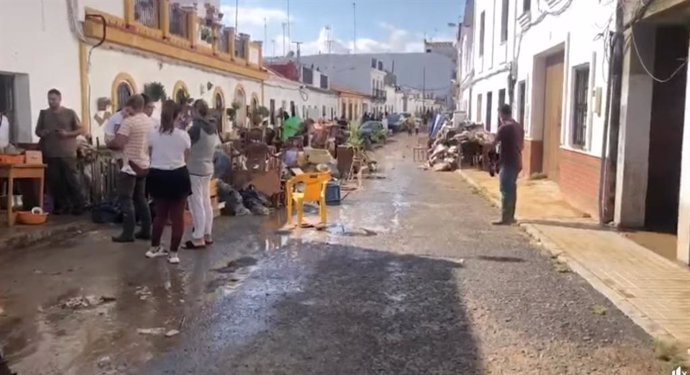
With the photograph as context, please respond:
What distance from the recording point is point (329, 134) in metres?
21.8

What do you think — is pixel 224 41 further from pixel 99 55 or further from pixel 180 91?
pixel 99 55

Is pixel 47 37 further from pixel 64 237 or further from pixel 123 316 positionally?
pixel 123 316

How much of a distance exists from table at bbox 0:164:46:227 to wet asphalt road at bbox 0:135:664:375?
107cm

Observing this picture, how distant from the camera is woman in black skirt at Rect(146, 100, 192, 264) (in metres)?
7.45

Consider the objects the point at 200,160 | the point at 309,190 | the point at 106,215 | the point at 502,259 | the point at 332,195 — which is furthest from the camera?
the point at 332,195

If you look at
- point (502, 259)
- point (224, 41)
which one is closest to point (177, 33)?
point (224, 41)

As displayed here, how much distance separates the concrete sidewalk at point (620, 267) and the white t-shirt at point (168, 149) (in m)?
4.38

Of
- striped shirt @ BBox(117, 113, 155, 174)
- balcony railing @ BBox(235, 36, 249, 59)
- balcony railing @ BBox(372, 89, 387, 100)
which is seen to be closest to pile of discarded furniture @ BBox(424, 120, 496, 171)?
balcony railing @ BBox(235, 36, 249, 59)

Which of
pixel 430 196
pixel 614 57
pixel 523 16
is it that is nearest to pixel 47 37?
pixel 430 196

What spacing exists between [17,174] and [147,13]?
7.27m

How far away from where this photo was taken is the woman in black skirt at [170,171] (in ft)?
24.4

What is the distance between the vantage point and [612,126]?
965cm

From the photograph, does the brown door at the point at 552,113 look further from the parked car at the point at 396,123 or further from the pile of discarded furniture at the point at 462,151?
the parked car at the point at 396,123

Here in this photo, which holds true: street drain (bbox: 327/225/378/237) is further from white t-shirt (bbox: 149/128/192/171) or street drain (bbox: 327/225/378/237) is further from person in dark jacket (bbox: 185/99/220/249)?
white t-shirt (bbox: 149/128/192/171)
